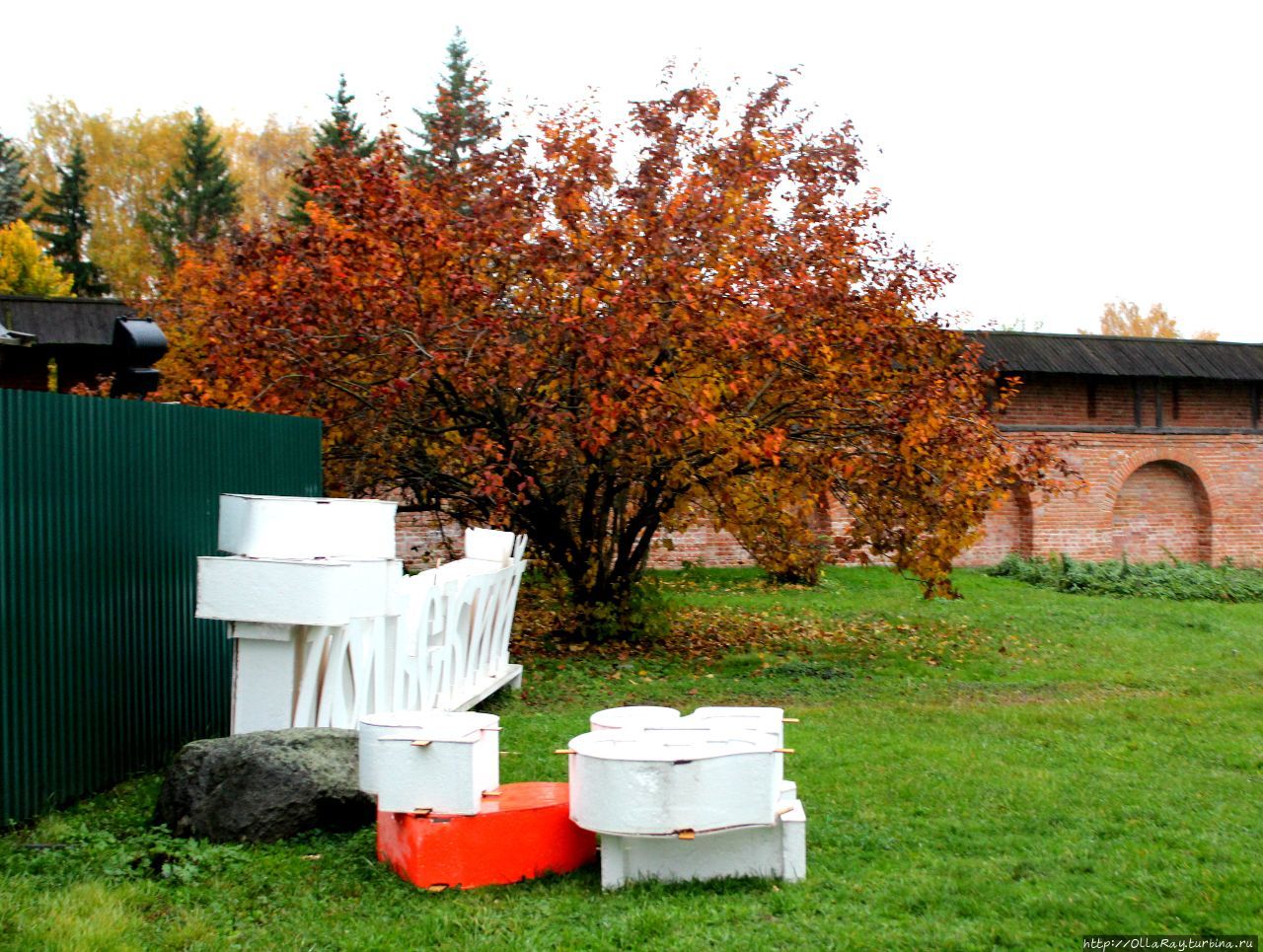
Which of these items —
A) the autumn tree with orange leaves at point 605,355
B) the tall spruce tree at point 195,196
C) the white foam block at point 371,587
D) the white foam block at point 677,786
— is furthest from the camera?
the tall spruce tree at point 195,196

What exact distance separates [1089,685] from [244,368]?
799 cm

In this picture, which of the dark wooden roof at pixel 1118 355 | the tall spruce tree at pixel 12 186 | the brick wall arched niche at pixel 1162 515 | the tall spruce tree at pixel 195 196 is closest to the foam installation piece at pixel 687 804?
the dark wooden roof at pixel 1118 355

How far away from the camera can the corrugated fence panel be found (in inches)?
218

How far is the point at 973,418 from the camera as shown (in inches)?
463

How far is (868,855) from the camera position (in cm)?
508

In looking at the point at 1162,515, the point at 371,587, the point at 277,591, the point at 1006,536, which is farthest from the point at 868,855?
the point at 1162,515

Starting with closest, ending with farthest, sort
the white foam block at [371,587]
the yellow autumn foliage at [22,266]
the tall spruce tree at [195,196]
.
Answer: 1. the white foam block at [371,587]
2. the yellow autumn foliage at [22,266]
3. the tall spruce tree at [195,196]

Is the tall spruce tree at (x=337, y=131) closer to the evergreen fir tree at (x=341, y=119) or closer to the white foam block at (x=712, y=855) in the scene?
the evergreen fir tree at (x=341, y=119)

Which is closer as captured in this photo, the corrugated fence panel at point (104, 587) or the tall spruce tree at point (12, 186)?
the corrugated fence panel at point (104, 587)

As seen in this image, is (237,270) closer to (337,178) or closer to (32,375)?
(337,178)

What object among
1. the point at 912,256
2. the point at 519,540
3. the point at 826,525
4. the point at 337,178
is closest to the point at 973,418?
the point at 912,256

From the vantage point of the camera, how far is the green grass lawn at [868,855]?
417 centimetres

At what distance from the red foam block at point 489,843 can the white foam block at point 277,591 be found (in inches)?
53.6

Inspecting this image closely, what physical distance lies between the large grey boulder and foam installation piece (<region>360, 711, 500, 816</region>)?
0.58 metres
